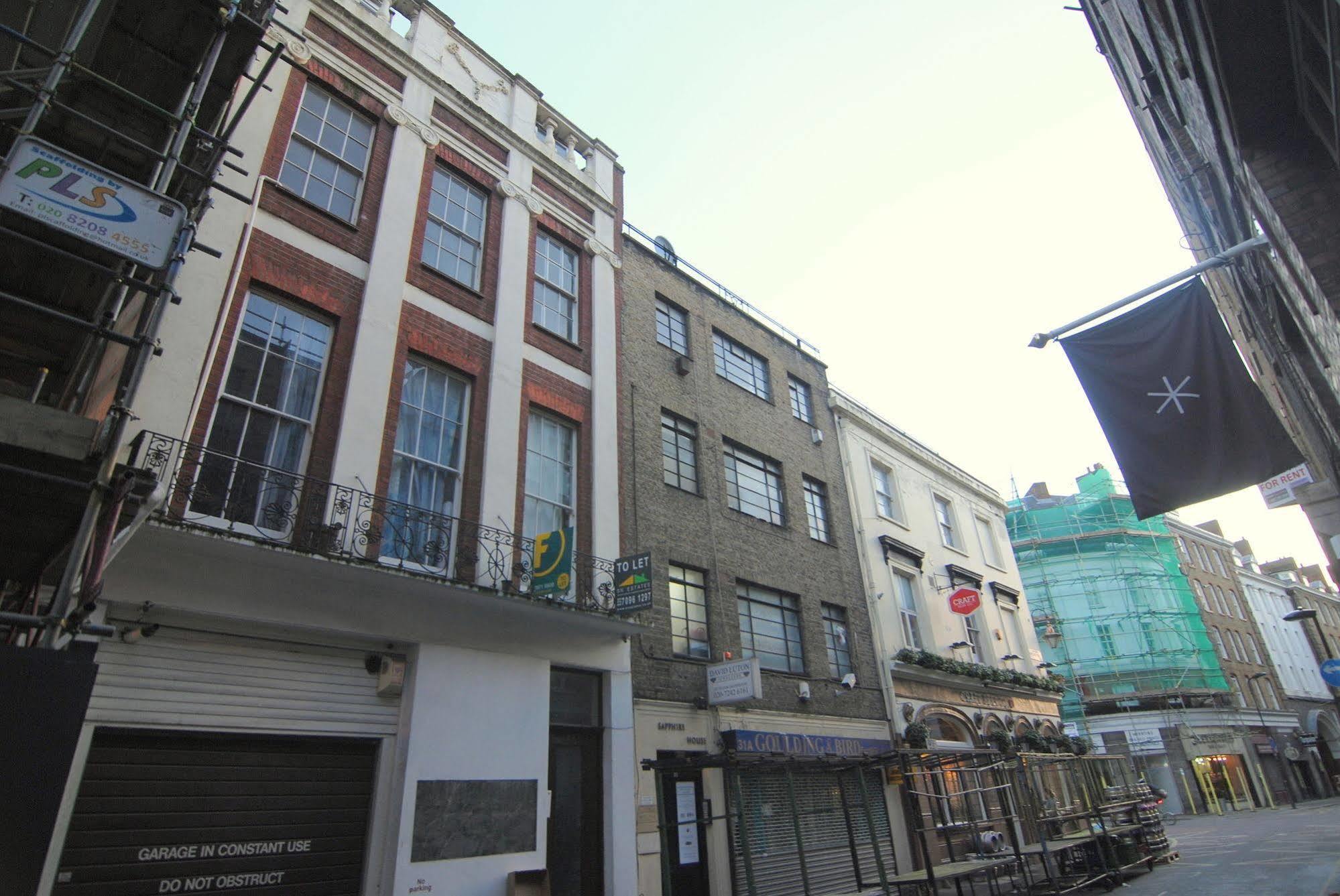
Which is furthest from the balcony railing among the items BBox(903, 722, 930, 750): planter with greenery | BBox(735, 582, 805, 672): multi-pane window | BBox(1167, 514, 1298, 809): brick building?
BBox(1167, 514, 1298, 809): brick building

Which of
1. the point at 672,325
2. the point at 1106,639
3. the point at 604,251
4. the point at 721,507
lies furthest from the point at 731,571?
the point at 1106,639

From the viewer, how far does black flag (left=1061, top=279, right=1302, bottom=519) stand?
247 inches

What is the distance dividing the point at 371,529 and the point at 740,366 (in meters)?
11.4

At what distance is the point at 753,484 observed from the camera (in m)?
17.0

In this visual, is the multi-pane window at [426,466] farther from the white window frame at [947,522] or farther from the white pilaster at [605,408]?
the white window frame at [947,522]

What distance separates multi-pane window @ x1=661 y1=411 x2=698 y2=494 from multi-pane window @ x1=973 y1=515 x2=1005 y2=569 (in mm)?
14246

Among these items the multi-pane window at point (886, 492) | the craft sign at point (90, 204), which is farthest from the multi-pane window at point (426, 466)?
the multi-pane window at point (886, 492)

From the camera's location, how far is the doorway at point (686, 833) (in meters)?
11.5

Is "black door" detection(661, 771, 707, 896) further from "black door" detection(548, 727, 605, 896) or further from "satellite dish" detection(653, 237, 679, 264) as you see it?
"satellite dish" detection(653, 237, 679, 264)

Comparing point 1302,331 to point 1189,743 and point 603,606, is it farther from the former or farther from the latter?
point 1189,743

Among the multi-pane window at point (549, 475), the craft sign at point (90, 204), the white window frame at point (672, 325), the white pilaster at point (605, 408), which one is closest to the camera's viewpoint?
the craft sign at point (90, 204)

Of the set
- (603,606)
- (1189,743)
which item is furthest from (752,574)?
(1189,743)

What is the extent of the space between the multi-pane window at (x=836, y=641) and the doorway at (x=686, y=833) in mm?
5254

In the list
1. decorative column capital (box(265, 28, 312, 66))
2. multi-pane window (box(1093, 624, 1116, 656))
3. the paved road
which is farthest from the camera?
multi-pane window (box(1093, 624, 1116, 656))
